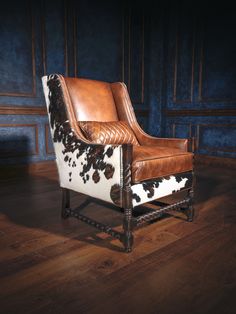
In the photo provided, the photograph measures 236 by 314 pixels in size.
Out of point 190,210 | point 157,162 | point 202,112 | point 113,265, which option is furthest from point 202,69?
point 113,265

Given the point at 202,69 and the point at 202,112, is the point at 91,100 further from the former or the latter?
the point at 202,69

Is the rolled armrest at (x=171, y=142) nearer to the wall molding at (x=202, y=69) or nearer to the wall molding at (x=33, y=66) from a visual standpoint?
the wall molding at (x=33, y=66)

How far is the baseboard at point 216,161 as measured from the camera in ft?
13.1

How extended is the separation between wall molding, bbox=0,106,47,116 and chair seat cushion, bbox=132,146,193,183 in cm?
229

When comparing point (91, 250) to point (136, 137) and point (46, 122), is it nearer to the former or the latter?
point (136, 137)

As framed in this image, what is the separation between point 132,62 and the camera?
186 inches

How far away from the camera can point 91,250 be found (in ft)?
4.86

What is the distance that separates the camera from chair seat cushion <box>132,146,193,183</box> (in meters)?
1.47

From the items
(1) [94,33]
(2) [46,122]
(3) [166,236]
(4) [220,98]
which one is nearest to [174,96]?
(4) [220,98]

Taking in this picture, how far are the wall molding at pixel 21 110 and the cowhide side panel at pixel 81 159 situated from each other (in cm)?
177

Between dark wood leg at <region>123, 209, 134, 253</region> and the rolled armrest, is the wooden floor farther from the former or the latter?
the rolled armrest

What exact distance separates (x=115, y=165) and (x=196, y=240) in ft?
2.23

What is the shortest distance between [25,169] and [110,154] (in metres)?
2.45

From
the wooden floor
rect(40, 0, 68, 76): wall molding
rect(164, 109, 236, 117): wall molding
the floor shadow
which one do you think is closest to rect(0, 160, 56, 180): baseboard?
the floor shadow
